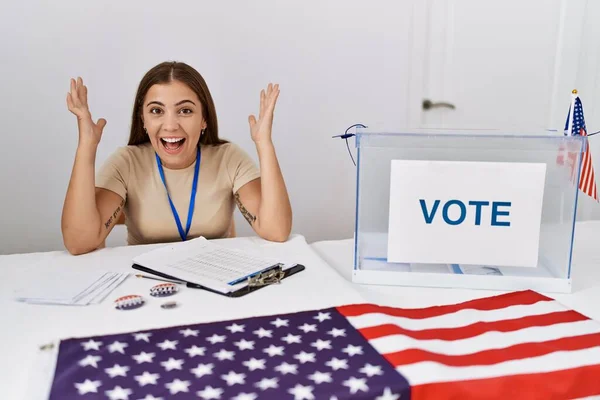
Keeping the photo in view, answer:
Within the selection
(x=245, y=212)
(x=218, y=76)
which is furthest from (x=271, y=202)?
(x=218, y=76)

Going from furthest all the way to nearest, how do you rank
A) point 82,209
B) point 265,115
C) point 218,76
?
1. point 218,76
2. point 265,115
3. point 82,209

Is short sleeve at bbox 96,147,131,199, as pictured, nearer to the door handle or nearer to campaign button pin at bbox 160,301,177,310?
campaign button pin at bbox 160,301,177,310

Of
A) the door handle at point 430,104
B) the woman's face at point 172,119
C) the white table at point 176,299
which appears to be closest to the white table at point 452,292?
the white table at point 176,299

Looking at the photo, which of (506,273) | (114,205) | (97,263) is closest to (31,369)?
(97,263)

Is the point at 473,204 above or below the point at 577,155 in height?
below

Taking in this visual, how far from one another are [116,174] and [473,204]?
Result: 1022 mm

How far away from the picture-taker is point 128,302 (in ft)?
3.76

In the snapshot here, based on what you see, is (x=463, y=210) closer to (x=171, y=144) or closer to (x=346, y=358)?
(x=346, y=358)

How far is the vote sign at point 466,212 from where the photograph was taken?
4.14 feet

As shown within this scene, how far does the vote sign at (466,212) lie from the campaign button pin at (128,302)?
0.56 meters

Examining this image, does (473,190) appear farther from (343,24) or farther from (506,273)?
(343,24)

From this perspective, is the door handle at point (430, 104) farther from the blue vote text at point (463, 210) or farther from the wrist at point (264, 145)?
the blue vote text at point (463, 210)

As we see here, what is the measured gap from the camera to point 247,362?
0.92 m

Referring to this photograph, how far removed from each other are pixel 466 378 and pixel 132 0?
2058mm
